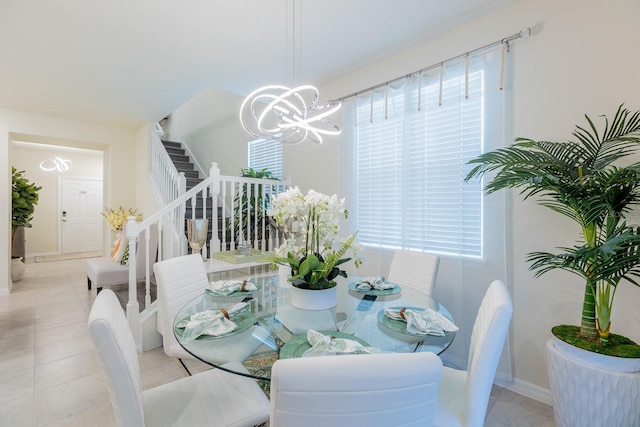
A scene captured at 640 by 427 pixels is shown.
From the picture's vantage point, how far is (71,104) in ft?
13.4

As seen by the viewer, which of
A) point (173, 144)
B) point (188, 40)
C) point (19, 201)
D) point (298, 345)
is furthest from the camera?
point (173, 144)

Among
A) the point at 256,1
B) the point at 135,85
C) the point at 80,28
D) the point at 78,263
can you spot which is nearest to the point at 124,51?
the point at 80,28

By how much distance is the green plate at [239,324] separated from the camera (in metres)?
1.31

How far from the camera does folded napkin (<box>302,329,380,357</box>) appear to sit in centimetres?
106

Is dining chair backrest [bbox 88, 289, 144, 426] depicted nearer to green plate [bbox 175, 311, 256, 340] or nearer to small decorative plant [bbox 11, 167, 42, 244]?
green plate [bbox 175, 311, 256, 340]

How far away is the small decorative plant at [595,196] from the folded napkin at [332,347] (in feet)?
3.85

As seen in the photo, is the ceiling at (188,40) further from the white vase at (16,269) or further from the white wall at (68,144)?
the white vase at (16,269)

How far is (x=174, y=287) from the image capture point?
1946mm

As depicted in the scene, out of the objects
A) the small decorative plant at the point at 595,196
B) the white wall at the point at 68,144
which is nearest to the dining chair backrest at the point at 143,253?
the white wall at the point at 68,144

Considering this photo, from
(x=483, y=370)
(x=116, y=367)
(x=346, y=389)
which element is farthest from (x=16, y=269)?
(x=483, y=370)

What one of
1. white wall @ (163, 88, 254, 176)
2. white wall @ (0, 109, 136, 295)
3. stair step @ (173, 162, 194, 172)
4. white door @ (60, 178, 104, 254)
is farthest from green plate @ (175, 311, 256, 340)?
white door @ (60, 178, 104, 254)

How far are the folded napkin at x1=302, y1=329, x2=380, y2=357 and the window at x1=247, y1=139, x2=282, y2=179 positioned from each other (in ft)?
11.6

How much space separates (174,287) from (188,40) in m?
2.12

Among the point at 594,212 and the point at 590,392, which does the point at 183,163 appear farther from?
the point at 590,392
